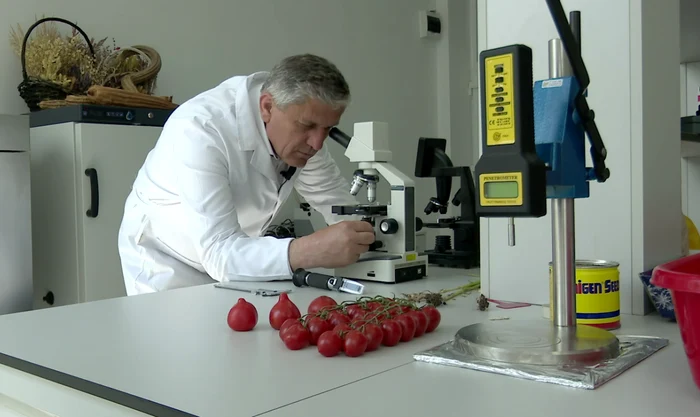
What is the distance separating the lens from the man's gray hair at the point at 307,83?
6.09 ft

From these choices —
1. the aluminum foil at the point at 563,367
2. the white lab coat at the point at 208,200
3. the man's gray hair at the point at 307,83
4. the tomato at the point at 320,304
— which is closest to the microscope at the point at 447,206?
the man's gray hair at the point at 307,83

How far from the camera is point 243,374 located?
2.66 ft

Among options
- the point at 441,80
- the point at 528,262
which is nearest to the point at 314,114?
the point at 528,262

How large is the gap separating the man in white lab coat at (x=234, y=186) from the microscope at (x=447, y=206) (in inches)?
11.4

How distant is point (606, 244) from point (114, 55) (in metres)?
2.23

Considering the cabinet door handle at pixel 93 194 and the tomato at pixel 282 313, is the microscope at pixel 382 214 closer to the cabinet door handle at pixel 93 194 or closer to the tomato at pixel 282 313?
the tomato at pixel 282 313

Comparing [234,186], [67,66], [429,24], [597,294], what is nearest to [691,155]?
[234,186]

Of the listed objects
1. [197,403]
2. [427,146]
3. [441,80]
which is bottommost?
[197,403]

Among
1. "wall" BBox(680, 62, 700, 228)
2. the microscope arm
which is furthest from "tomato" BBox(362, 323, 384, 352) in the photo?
"wall" BBox(680, 62, 700, 228)

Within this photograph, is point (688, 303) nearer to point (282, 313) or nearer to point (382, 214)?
point (282, 313)

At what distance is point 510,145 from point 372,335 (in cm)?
33

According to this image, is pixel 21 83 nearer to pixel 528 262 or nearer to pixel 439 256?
pixel 439 256

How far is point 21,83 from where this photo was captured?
8.71 ft

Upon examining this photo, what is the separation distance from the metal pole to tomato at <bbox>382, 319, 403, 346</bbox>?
8.8 inches
